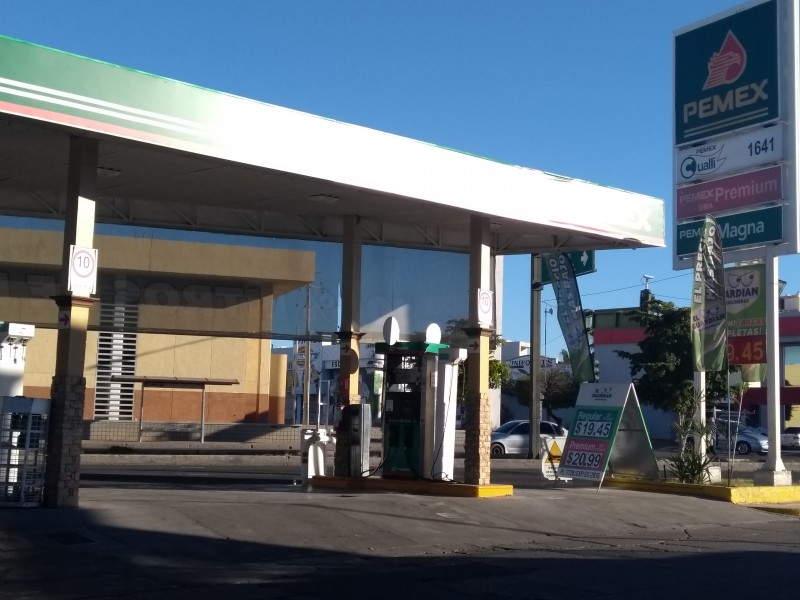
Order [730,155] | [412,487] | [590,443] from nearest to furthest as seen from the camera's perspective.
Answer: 1. [412,487]
2. [590,443]
3. [730,155]

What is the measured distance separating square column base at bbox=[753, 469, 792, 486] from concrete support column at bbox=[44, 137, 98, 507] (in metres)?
13.8

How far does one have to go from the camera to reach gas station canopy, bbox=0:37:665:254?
41.5 feet

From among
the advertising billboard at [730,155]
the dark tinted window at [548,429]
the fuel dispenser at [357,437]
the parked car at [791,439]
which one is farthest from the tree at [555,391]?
the fuel dispenser at [357,437]

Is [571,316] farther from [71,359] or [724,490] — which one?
[71,359]

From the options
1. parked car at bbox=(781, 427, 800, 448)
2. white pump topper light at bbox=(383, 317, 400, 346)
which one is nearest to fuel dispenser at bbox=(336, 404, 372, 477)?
white pump topper light at bbox=(383, 317, 400, 346)

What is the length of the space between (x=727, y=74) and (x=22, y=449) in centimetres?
1651

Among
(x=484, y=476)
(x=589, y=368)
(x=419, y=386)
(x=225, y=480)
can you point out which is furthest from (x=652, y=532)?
(x=225, y=480)

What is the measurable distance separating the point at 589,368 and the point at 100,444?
17.7m

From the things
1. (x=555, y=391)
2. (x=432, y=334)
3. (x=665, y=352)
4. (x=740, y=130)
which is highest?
(x=740, y=130)

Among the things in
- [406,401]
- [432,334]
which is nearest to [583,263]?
[432,334]

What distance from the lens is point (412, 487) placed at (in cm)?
1745

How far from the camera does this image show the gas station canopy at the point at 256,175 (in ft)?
41.5

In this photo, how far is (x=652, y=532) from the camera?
1474 cm

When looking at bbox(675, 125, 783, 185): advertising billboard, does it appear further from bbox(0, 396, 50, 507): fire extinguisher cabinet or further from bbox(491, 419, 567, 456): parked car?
bbox(491, 419, 567, 456): parked car
